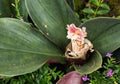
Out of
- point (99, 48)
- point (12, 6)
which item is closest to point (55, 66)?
point (99, 48)

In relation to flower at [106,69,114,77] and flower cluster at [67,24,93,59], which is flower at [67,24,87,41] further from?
flower at [106,69,114,77]

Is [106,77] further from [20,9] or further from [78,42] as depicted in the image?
[20,9]

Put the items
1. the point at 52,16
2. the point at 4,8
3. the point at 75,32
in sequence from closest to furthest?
the point at 75,32 < the point at 52,16 < the point at 4,8

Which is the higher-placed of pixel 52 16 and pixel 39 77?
pixel 52 16

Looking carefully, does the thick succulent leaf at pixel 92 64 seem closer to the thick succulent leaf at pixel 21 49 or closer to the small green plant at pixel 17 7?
the thick succulent leaf at pixel 21 49

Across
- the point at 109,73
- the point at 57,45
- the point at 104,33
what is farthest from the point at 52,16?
the point at 109,73

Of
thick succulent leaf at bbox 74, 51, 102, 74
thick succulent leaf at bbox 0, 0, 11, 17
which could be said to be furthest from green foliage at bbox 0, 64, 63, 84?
thick succulent leaf at bbox 0, 0, 11, 17

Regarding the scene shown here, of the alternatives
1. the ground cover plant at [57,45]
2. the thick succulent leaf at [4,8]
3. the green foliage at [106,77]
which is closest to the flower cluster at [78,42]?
the ground cover plant at [57,45]

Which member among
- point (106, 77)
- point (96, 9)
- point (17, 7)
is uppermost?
point (17, 7)
